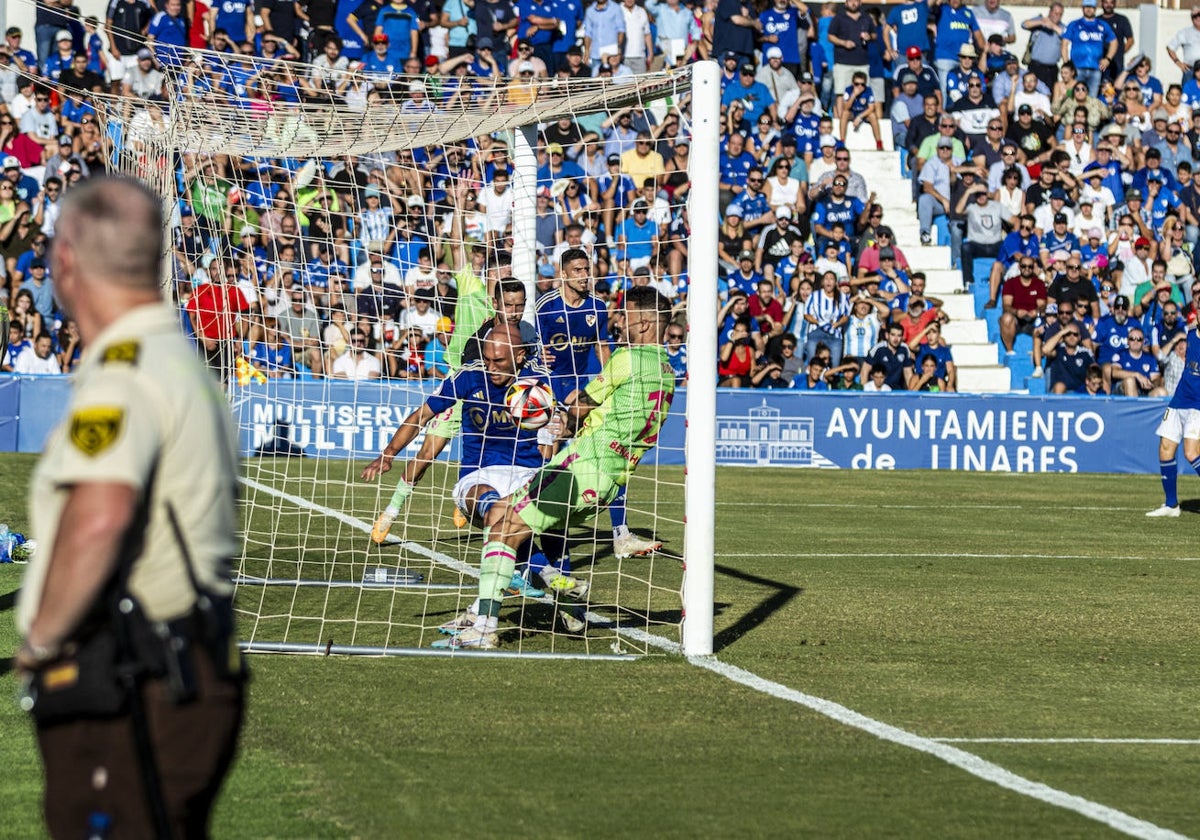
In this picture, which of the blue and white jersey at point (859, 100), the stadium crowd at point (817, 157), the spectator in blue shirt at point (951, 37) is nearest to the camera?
the stadium crowd at point (817, 157)

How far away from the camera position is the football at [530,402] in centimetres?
1028

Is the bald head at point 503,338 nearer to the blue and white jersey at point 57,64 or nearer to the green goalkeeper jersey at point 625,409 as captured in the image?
the green goalkeeper jersey at point 625,409

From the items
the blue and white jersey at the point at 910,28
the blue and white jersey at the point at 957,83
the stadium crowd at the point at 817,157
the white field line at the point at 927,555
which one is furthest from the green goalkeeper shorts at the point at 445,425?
the blue and white jersey at the point at 910,28

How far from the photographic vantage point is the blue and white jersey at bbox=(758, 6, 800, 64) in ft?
96.7

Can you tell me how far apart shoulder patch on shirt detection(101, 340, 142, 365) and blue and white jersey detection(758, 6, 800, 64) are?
27.3 meters

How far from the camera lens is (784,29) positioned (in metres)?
29.5

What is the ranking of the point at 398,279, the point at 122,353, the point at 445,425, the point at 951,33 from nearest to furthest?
1. the point at 122,353
2. the point at 445,425
3. the point at 398,279
4. the point at 951,33

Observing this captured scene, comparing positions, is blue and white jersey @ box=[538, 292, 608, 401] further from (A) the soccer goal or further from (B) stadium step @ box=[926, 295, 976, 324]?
(B) stadium step @ box=[926, 295, 976, 324]

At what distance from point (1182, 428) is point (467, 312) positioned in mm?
9417

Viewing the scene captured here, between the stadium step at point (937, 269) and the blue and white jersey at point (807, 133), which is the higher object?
the blue and white jersey at point (807, 133)

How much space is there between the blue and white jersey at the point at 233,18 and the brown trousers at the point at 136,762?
80.0 ft

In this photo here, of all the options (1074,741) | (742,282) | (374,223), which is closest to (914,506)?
(374,223)

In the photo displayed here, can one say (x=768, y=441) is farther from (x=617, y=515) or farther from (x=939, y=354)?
(x=617, y=515)

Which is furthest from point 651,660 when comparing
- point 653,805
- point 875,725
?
point 653,805
